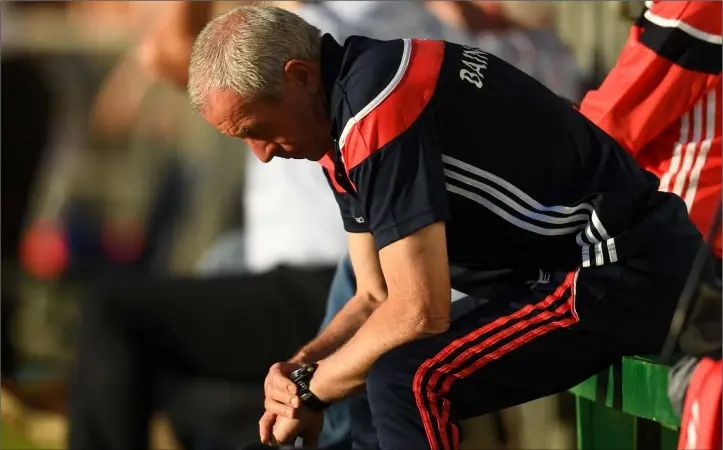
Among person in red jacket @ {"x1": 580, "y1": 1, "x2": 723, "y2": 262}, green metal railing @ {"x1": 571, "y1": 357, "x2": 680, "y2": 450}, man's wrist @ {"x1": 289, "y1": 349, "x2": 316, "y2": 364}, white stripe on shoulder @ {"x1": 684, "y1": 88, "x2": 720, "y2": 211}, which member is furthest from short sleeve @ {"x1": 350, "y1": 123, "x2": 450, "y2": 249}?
white stripe on shoulder @ {"x1": 684, "y1": 88, "x2": 720, "y2": 211}

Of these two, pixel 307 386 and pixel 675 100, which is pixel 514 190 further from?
pixel 675 100

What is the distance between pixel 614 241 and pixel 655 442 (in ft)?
2.46

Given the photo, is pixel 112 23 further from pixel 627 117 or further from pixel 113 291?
pixel 627 117

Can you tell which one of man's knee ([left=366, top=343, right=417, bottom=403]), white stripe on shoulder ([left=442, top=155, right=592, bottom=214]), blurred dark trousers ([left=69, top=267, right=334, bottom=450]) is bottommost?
blurred dark trousers ([left=69, top=267, right=334, bottom=450])

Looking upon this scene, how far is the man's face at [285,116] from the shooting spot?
195 cm

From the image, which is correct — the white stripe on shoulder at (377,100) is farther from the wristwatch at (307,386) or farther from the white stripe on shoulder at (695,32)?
the white stripe on shoulder at (695,32)

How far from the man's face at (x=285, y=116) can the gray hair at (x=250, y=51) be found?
0.02m

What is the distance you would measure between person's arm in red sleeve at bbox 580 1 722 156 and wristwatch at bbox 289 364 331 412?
2.94 ft

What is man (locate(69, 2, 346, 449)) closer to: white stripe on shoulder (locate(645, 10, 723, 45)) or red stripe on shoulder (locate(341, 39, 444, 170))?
white stripe on shoulder (locate(645, 10, 723, 45))

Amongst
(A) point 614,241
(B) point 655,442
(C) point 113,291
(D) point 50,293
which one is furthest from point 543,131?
(D) point 50,293

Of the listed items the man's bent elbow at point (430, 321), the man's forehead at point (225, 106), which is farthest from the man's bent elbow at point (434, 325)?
the man's forehead at point (225, 106)

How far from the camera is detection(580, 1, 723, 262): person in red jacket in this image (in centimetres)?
242

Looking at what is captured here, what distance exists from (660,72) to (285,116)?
95 cm

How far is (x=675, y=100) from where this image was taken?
98.7 inches
